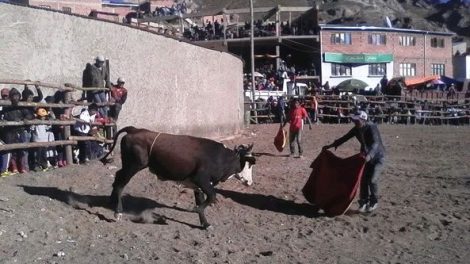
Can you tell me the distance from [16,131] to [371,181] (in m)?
5.89

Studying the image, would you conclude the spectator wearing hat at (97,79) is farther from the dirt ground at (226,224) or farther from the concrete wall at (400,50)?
the concrete wall at (400,50)

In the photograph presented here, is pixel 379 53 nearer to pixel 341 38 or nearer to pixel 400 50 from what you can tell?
pixel 400 50

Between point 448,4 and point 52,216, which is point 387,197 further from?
point 448,4

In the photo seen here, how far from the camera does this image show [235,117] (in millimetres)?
23609

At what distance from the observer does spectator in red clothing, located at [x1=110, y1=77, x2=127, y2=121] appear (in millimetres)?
13570

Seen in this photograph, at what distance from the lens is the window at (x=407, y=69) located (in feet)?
201

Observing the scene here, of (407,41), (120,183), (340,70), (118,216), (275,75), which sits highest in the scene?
(407,41)

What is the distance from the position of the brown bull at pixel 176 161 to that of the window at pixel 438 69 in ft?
192

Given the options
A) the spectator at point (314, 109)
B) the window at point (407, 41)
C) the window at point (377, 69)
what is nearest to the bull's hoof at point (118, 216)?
the spectator at point (314, 109)

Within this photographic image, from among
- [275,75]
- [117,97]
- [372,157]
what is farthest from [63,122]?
[275,75]

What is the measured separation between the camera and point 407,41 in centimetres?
6097

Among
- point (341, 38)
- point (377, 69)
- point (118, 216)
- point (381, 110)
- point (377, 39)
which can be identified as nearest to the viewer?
point (118, 216)

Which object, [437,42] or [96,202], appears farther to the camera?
[437,42]

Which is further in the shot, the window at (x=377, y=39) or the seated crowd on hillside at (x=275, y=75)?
the window at (x=377, y=39)
